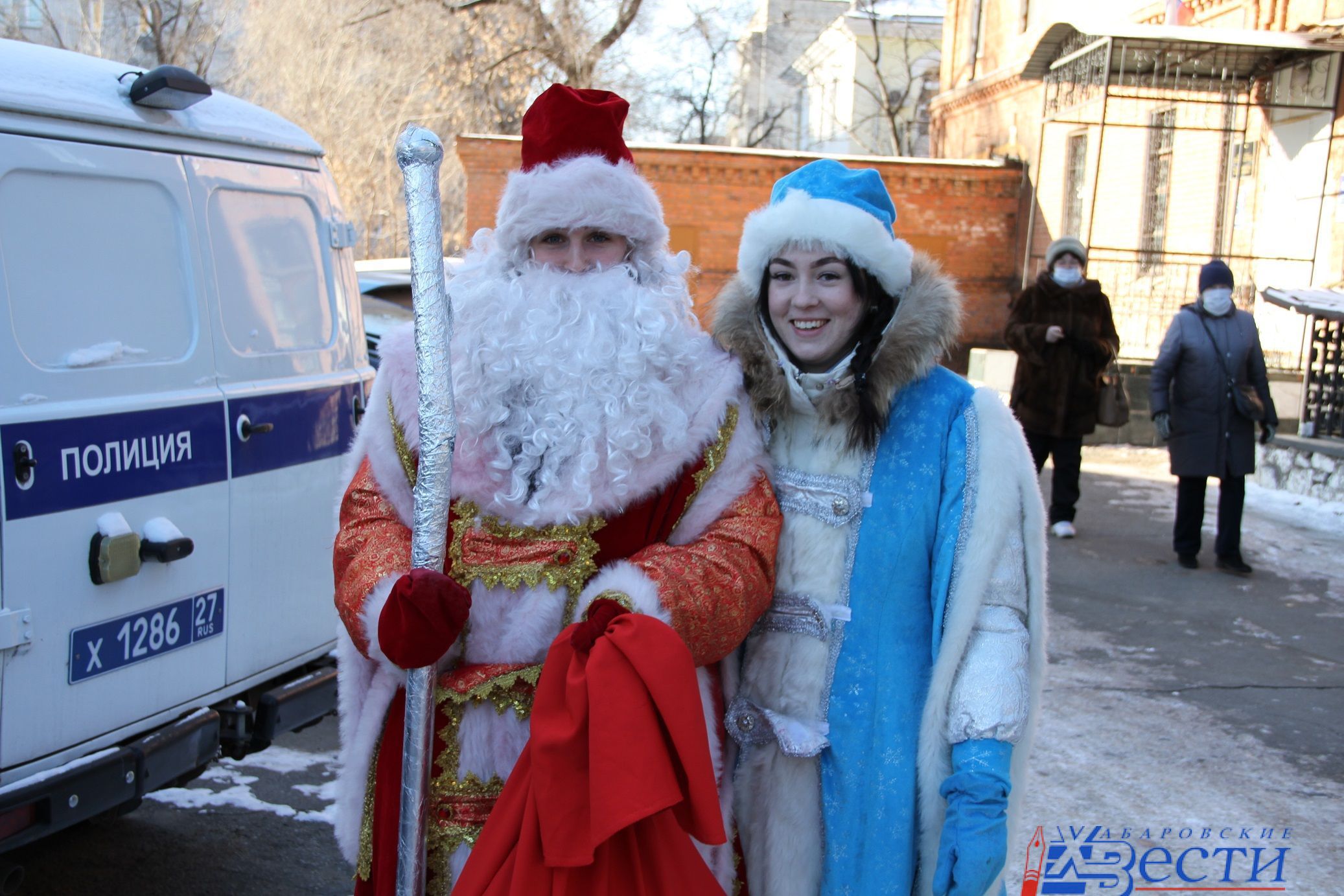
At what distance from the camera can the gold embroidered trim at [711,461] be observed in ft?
6.54

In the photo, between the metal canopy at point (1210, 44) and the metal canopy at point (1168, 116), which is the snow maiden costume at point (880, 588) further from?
the metal canopy at point (1210, 44)

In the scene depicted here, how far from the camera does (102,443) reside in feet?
Result: 9.51

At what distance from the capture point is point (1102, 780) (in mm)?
4098

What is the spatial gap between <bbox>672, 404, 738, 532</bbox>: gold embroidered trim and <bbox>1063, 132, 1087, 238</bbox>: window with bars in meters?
14.8

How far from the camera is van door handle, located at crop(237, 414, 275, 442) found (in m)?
3.41

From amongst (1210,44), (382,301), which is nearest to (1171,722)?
(382,301)

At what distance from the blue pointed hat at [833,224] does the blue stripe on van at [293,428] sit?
1.99 m

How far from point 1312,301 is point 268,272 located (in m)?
7.40

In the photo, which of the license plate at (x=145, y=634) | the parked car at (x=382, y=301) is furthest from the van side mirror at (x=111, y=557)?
the parked car at (x=382, y=301)

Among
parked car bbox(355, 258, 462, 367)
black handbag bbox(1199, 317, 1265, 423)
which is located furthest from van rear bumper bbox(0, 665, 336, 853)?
black handbag bbox(1199, 317, 1265, 423)

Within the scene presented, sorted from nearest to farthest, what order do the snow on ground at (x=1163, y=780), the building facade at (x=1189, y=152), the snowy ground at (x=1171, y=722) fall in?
the snow on ground at (x=1163, y=780)
the snowy ground at (x=1171, y=722)
the building facade at (x=1189, y=152)

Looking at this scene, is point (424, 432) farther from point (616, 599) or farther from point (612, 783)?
point (612, 783)

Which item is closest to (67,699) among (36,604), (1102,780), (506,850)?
(36,604)

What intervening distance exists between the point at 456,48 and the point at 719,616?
78.5 ft
